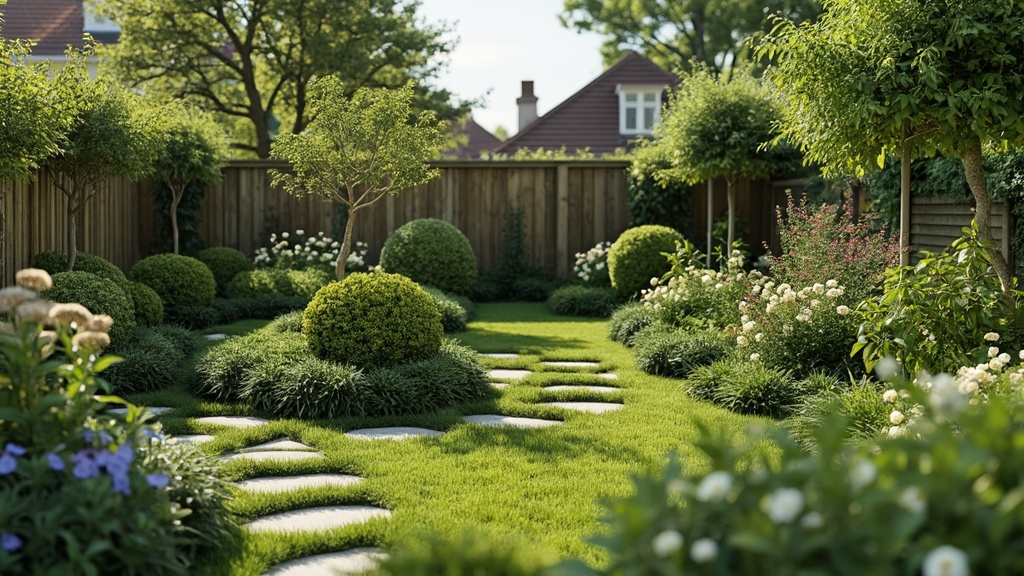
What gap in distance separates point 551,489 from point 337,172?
525 centimetres

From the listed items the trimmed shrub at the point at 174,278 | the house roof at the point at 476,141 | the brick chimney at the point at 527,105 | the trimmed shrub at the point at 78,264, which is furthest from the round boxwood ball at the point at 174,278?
the house roof at the point at 476,141

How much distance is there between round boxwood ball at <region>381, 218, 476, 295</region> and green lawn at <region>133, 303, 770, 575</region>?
461 cm

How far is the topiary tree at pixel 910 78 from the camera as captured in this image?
479cm

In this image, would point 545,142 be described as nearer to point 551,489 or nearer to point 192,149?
point 192,149

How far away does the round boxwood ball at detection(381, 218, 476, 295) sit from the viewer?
36.8ft

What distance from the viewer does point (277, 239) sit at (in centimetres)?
1316

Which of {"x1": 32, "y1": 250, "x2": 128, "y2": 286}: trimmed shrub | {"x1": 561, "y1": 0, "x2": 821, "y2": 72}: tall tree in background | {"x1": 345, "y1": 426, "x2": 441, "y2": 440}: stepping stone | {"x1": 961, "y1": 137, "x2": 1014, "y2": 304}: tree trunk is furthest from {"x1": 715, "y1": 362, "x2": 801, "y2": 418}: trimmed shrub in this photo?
{"x1": 561, "y1": 0, "x2": 821, "y2": 72}: tall tree in background

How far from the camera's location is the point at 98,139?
7.88 metres

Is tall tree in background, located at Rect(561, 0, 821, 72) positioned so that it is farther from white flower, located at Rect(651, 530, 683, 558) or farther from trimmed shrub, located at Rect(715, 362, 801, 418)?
white flower, located at Rect(651, 530, 683, 558)

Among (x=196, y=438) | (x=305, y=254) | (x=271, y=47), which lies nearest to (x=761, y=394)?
(x=196, y=438)

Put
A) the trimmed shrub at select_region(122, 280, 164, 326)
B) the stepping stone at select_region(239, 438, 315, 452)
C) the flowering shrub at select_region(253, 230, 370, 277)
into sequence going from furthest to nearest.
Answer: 1. the flowering shrub at select_region(253, 230, 370, 277)
2. the trimmed shrub at select_region(122, 280, 164, 326)
3. the stepping stone at select_region(239, 438, 315, 452)

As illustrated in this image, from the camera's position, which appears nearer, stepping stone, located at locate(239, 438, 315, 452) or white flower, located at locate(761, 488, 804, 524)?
white flower, located at locate(761, 488, 804, 524)

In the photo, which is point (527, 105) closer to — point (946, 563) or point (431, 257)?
point (431, 257)

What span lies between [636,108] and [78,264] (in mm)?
16446
